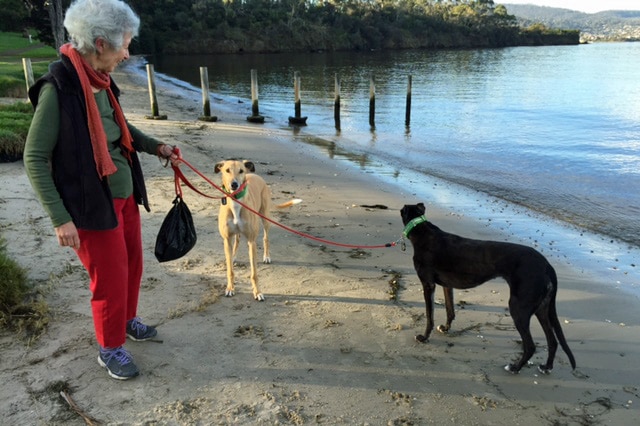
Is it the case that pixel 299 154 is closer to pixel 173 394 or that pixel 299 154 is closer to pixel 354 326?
pixel 354 326

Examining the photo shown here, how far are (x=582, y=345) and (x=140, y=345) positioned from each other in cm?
389

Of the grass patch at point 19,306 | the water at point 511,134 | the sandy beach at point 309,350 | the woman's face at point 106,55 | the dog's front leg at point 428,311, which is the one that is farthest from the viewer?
the water at point 511,134

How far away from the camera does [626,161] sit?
46.4ft

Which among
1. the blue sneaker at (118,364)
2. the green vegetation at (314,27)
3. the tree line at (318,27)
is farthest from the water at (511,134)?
the green vegetation at (314,27)

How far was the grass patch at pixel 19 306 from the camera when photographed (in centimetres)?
400

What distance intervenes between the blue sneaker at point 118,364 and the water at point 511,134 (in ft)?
19.4

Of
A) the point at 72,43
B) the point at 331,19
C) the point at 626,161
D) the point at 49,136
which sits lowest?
the point at 626,161

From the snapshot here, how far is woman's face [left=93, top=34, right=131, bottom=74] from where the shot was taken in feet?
9.45

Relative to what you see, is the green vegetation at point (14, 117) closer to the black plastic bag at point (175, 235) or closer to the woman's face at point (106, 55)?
the black plastic bag at point (175, 235)

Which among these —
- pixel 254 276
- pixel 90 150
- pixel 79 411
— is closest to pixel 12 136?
pixel 254 276

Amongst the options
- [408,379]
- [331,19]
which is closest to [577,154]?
[408,379]

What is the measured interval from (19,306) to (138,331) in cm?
122

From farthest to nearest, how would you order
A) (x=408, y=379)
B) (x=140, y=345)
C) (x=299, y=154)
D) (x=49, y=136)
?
(x=299, y=154) → (x=140, y=345) → (x=408, y=379) → (x=49, y=136)

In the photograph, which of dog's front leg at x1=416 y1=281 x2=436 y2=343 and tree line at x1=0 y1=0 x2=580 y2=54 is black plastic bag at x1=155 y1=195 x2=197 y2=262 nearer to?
dog's front leg at x1=416 y1=281 x2=436 y2=343
